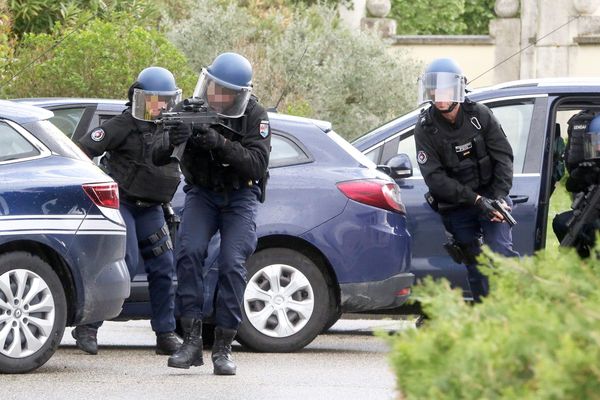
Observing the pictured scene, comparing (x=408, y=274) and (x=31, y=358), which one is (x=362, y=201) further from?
(x=31, y=358)

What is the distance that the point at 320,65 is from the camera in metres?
23.1

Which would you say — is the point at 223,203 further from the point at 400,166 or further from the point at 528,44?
the point at 528,44

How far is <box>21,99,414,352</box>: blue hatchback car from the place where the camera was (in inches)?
371

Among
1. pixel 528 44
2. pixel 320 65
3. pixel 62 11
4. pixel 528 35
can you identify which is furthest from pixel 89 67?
pixel 528 35

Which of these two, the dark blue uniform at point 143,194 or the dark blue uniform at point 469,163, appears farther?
the dark blue uniform at point 469,163

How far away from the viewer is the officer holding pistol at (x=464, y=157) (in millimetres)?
9250

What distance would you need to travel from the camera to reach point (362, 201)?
31.2 feet

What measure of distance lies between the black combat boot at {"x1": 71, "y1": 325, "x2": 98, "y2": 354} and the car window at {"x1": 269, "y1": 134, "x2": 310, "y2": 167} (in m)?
1.46

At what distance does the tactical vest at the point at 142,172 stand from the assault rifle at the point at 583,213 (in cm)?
238

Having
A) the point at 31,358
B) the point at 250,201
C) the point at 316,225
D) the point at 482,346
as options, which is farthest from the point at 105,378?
the point at 482,346

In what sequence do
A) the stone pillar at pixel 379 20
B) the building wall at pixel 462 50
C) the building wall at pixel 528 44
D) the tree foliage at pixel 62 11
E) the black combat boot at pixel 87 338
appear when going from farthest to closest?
the stone pillar at pixel 379 20 → the building wall at pixel 462 50 → the building wall at pixel 528 44 → the tree foliage at pixel 62 11 → the black combat boot at pixel 87 338

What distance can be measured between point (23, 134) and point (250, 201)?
1.22 m

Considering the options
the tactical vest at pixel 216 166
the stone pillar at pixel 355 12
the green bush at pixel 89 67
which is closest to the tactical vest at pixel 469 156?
the tactical vest at pixel 216 166

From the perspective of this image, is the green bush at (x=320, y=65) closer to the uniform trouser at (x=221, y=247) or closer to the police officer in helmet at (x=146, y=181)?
the police officer in helmet at (x=146, y=181)
